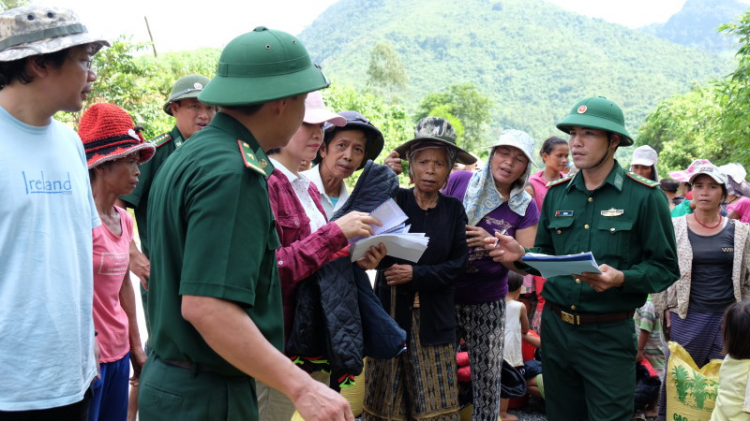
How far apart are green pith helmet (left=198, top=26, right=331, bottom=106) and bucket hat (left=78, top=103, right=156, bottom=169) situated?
50.9 inches

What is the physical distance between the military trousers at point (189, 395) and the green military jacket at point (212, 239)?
5cm

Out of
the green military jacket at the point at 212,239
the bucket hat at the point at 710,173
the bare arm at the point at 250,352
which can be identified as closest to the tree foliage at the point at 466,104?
the bucket hat at the point at 710,173

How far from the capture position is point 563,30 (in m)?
153

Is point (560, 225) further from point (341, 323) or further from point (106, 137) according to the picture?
point (106, 137)

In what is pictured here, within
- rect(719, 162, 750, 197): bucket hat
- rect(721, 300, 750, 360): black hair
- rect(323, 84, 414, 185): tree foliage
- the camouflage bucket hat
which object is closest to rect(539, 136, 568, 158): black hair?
rect(719, 162, 750, 197): bucket hat

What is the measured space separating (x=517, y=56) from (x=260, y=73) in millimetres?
133504

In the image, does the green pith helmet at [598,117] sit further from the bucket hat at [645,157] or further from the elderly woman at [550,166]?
the bucket hat at [645,157]

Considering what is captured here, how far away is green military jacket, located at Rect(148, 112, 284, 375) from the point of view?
159cm

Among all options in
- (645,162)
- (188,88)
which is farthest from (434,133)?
(645,162)

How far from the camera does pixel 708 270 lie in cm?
487

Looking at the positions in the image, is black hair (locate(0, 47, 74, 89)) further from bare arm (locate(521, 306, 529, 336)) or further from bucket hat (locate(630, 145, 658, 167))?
bucket hat (locate(630, 145, 658, 167))

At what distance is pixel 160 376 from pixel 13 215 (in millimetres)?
693

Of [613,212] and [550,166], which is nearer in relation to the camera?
[613,212]

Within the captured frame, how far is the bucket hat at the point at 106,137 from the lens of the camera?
2926mm
